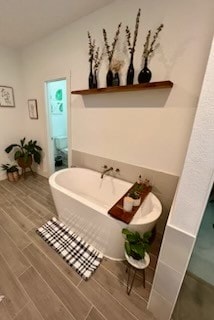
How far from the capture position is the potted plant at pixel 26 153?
322cm

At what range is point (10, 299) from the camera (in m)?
1.31

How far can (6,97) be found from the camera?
3.15 metres

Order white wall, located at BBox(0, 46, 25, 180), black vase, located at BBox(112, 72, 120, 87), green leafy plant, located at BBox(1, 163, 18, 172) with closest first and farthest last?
black vase, located at BBox(112, 72, 120, 87)
white wall, located at BBox(0, 46, 25, 180)
green leafy plant, located at BBox(1, 163, 18, 172)

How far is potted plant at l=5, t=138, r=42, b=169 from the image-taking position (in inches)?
127

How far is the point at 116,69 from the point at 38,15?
4.24 feet

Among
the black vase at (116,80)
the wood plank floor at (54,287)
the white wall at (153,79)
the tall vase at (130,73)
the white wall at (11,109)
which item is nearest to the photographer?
the wood plank floor at (54,287)

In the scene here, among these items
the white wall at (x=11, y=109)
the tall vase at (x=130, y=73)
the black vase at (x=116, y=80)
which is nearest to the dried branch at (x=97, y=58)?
the black vase at (x=116, y=80)

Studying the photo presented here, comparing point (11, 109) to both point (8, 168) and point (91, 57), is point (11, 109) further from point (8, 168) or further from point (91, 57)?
point (91, 57)

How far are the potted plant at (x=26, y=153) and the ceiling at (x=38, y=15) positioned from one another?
1903 millimetres

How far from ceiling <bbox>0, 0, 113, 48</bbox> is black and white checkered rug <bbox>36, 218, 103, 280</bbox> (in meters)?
2.71

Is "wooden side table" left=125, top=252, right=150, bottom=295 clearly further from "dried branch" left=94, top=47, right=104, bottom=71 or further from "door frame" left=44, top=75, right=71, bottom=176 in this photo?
"dried branch" left=94, top=47, right=104, bottom=71

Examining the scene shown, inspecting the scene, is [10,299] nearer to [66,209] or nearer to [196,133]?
[66,209]

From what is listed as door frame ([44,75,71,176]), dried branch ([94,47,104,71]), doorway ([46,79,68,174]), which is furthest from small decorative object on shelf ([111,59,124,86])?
doorway ([46,79,68,174])

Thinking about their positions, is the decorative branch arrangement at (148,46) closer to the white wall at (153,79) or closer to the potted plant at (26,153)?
the white wall at (153,79)
